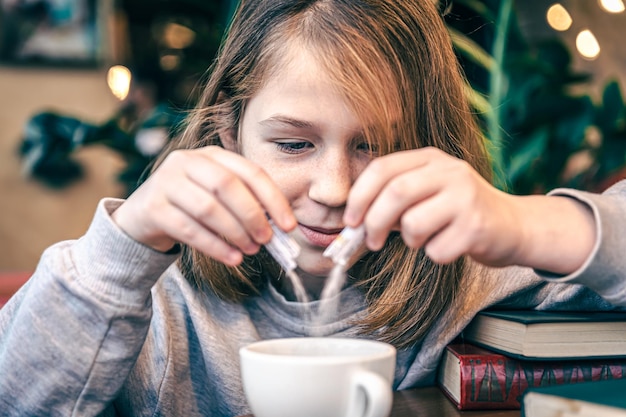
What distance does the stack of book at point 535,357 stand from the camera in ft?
2.10

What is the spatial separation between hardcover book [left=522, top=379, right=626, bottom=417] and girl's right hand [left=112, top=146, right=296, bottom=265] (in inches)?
8.9

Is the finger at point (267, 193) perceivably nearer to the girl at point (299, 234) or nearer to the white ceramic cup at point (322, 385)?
the girl at point (299, 234)

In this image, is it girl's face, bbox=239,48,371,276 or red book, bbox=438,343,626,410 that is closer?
red book, bbox=438,343,626,410

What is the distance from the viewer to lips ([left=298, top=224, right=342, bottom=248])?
2.63ft

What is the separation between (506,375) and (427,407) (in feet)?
0.27

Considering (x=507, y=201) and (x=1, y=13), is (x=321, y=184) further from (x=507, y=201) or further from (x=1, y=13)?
(x=1, y=13)

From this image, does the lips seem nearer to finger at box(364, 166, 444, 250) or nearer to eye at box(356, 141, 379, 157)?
eye at box(356, 141, 379, 157)

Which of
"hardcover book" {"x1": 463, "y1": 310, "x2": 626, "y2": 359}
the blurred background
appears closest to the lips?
"hardcover book" {"x1": 463, "y1": 310, "x2": 626, "y2": 359}

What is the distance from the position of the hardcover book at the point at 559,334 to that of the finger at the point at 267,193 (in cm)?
25

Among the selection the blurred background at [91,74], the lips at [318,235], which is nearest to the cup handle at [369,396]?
the lips at [318,235]

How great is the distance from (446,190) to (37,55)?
Result: 2.77 metres

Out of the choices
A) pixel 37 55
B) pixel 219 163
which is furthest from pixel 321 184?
pixel 37 55

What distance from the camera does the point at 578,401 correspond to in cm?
47

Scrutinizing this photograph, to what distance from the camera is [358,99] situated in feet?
2.54
